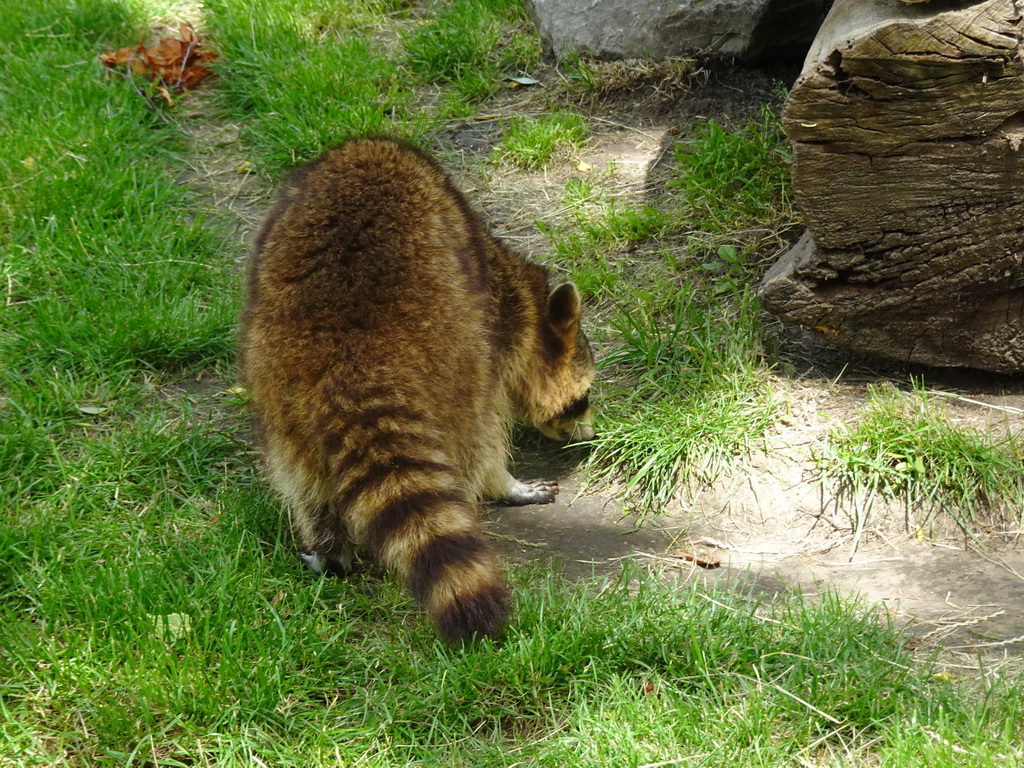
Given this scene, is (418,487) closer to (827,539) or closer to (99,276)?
(827,539)

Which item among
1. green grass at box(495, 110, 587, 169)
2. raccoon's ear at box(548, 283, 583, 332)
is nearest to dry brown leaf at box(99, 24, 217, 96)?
green grass at box(495, 110, 587, 169)

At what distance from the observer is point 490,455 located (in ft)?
13.4

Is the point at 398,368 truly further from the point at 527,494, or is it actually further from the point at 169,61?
the point at 169,61

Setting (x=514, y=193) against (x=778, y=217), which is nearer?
(x=778, y=217)

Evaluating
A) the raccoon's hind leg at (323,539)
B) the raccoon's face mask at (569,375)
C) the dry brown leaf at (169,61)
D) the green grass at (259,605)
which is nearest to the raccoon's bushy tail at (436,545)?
the green grass at (259,605)

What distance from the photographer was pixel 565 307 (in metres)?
4.45

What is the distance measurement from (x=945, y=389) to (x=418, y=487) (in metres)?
2.39

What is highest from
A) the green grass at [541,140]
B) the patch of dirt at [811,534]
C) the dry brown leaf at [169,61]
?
the dry brown leaf at [169,61]

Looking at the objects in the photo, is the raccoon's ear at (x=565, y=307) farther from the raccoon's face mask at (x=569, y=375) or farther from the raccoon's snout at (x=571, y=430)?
the raccoon's snout at (x=571, y=430)

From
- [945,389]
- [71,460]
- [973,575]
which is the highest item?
[71,460]

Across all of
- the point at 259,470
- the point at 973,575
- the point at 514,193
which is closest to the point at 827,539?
the point at 973,575

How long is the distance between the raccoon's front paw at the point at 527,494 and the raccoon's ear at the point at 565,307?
648mm

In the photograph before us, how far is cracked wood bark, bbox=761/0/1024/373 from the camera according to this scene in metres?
3.67

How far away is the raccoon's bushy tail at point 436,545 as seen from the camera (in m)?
3.13
